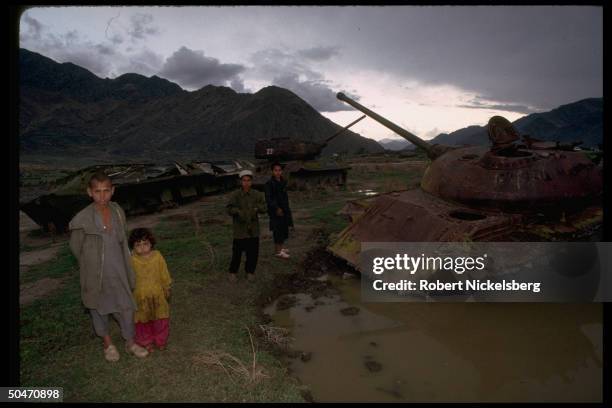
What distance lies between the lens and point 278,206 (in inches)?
239

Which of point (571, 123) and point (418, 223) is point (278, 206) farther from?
point (571, 123)

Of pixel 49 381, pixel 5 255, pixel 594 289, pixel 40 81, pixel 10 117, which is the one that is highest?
pixel 40 81

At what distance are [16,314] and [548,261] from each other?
17.8 feet

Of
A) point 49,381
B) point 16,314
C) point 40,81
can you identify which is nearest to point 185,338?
point 49,381

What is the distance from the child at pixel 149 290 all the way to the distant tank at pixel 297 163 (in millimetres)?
10797

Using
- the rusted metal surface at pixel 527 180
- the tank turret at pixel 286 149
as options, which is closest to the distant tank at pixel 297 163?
the tank turret at pixel 286 149

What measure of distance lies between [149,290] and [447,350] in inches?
116

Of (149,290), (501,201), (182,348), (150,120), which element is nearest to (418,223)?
(501,201)

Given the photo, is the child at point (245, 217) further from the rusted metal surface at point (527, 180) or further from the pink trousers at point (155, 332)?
the rusted metal surface at point (527, 180)

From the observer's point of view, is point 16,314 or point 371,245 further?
point 371,245

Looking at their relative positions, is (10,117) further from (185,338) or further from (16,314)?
(185,338)

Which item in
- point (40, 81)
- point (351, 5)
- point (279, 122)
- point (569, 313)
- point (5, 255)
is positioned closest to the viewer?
point (5, 255)

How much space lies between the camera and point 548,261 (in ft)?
14.4

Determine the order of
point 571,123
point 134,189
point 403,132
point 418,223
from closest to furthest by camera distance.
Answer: point 418,223, point 403,132, point 134,189, point 571,123
